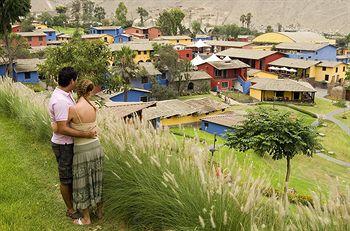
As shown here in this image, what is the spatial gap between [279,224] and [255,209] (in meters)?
0.24

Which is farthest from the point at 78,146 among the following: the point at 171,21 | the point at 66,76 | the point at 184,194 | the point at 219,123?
the point at 171,21

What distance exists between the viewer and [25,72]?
40594 millimetres

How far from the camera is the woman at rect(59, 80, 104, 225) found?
4.29 meters

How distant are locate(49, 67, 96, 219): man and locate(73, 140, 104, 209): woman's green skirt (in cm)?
18

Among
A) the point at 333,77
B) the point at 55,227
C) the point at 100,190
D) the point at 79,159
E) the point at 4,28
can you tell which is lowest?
the point at 333,77

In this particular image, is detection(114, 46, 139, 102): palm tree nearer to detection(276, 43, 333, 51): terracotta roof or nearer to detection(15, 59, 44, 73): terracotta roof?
detection(15, 59, 44, 73): terracotta roof

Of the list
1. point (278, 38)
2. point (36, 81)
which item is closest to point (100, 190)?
point (36, 81)

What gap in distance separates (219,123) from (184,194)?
25.3 metres

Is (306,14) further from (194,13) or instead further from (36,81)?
(36,81)

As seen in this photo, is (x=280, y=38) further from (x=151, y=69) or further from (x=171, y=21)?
(x=151, y=69)

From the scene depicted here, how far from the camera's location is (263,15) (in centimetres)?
14662

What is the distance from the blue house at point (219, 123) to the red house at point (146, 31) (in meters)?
54.7

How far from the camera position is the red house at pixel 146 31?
83250mm

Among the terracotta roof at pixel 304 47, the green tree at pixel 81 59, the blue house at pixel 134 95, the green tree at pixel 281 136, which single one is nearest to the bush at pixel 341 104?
the blue house at pixel 134 95
